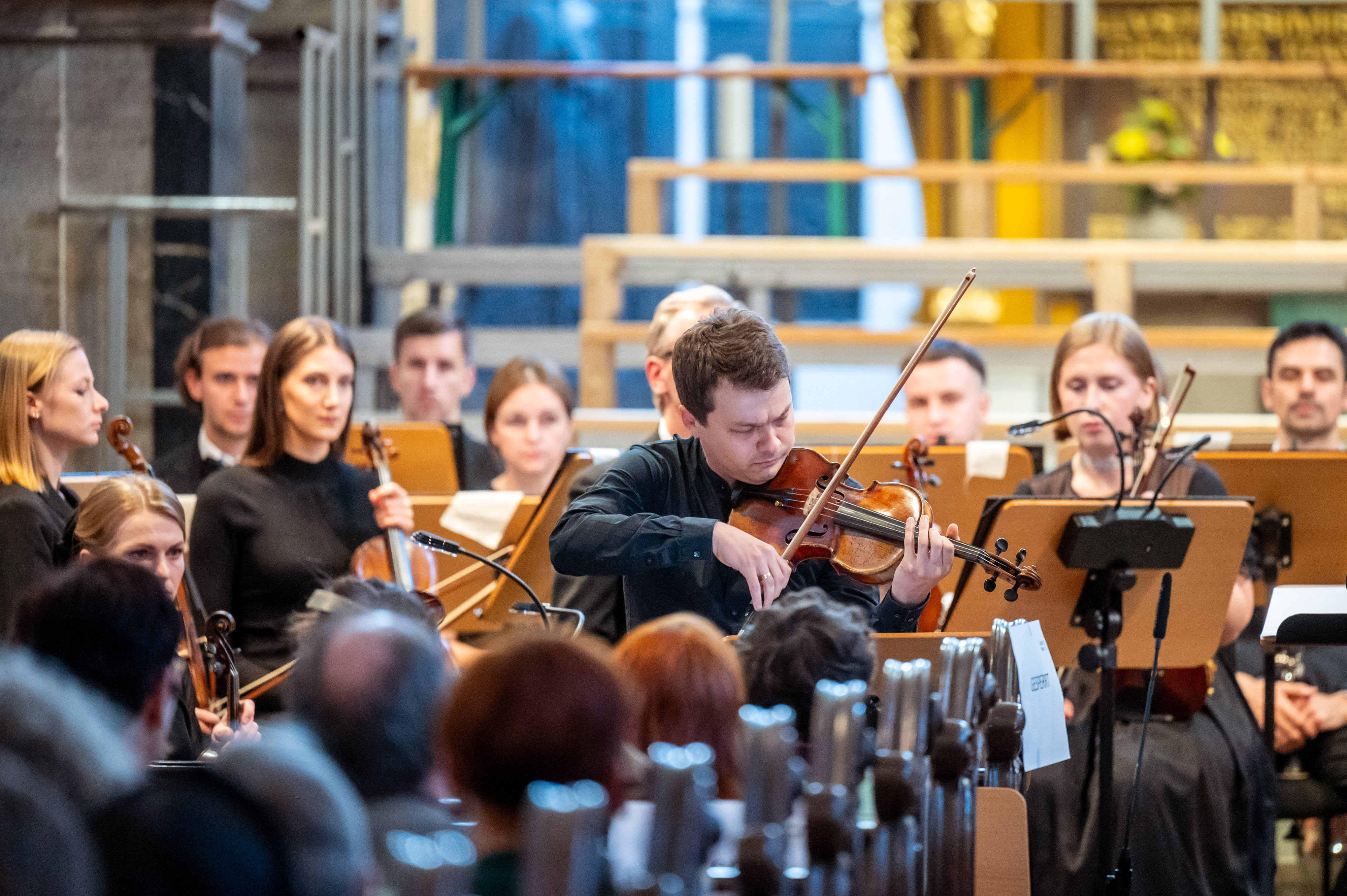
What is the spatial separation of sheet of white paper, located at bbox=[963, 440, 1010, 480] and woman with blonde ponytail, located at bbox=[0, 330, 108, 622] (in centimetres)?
200

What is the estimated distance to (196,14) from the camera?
573 cm

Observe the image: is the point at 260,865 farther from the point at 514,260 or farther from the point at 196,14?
the point at 514,260

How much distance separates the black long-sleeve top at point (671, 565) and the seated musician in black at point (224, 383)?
1.81 m

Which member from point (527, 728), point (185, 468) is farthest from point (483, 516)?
point (527, 728)

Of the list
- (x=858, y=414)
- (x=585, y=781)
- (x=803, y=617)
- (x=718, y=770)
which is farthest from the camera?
(x=858, y=414)

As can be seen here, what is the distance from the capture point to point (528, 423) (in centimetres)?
407

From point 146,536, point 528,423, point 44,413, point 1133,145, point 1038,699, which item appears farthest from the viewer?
point 1133,145

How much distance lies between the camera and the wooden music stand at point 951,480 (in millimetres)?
3545

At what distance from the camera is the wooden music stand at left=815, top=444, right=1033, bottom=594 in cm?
354

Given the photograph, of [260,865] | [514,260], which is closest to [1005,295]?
[514,260]

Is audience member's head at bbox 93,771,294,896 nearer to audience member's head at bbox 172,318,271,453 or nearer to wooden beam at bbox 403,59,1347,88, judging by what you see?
audience member's head at bbox 172,318,271,453

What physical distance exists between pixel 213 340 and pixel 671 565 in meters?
2.16

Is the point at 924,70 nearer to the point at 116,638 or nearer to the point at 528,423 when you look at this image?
the point at 528,423

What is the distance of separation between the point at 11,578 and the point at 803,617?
1.77m
